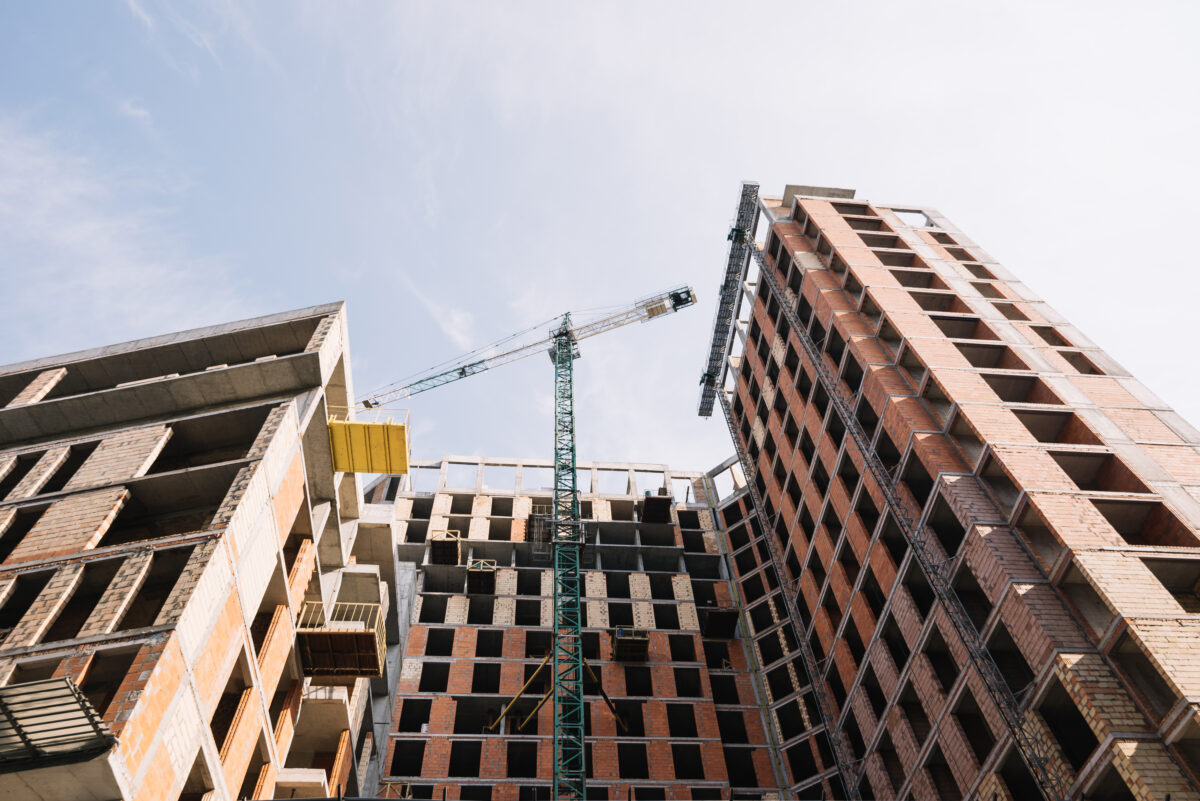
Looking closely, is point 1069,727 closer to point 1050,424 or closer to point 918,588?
point 918,588

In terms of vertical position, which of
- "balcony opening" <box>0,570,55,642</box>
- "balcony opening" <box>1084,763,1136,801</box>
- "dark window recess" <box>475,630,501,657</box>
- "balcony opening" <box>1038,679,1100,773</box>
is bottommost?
"balcony opening" <box>1084,763,1136,801</box>

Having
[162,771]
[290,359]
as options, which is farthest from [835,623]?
[162,771]

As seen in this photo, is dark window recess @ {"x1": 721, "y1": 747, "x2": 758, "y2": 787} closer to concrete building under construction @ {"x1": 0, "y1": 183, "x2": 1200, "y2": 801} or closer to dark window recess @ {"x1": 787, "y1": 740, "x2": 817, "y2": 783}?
concrete building under construction @ {"x1": 0, "y1": 183, "x2": 1200, "y2": 801}

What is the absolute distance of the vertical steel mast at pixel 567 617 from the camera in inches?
1264

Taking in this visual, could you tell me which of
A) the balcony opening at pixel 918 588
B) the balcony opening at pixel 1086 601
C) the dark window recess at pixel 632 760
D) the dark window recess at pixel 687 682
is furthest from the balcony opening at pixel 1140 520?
the dark window recess at pixel 687 682

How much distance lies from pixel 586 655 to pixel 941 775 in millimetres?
18972

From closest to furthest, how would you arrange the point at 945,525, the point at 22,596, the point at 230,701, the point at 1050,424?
the point at 22,596, the point at 230,701, the point at 945,525, the point at 1050,424

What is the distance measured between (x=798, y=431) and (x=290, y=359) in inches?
922

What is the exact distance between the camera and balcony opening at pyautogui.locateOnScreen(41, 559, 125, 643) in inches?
618

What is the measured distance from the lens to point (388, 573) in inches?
1147

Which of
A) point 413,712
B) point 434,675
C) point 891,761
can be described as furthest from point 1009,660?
point 434,675

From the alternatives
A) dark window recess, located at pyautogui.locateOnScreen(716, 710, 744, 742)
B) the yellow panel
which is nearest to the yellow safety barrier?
the yellow panel

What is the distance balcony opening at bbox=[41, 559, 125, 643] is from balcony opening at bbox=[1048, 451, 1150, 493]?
24.0m

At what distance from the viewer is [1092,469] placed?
22.7 m
